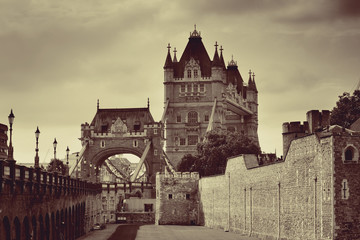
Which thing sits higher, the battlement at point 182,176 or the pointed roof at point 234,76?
the pointed roof at point 234,76

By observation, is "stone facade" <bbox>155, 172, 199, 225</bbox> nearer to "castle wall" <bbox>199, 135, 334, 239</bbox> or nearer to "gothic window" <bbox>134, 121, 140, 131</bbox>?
"castle wall" <bbox>199, 135, 334, 239</bbox>

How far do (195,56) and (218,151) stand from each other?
55168 millimetres

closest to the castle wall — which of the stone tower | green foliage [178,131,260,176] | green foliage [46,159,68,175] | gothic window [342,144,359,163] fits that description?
gothic window [342,144,359,163]

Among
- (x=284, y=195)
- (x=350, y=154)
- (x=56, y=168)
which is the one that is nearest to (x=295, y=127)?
(x=284, y=195)

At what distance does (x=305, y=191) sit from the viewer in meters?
45.4

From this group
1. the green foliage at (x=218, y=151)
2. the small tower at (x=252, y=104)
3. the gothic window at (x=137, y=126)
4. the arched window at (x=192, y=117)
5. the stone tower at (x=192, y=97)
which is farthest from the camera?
the small tower at (x=252, y=104)

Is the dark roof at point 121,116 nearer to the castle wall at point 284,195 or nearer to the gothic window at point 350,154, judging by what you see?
the castle wall at point 284,195

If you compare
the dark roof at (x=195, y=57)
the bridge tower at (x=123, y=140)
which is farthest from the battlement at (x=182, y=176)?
the dark roof at (x=195, y=57)

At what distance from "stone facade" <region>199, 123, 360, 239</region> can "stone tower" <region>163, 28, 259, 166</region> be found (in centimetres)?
8249

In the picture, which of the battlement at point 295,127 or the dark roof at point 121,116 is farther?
the dark roof at point 121,116

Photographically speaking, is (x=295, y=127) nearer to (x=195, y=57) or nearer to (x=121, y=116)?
(x=121, y=116)

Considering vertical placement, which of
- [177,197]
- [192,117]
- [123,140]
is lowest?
[177,197]

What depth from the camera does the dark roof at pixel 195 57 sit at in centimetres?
15800

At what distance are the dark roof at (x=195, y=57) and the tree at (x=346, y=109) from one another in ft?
259
